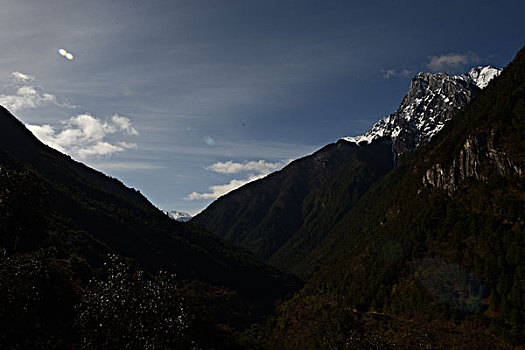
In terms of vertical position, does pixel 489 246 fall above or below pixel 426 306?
above

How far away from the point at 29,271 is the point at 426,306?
650 ft

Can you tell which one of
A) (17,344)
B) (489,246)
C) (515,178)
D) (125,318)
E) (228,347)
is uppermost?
(515,178)

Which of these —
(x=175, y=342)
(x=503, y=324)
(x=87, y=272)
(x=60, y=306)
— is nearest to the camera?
(x=175, y=342)

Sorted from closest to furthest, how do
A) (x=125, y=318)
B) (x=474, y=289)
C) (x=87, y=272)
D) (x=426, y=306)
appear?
1. (x=125, y=318)
2. (x=87, y=272)
3. (x=474, y=289)
4. (x=426, y=306)

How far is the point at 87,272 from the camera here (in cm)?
11325

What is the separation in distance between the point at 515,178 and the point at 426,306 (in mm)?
91856

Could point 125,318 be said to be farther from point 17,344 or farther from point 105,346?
point 17,344

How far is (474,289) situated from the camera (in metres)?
175

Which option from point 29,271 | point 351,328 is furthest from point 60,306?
point 351,328

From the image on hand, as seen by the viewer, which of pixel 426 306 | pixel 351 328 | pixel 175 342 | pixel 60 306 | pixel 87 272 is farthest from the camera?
pixel 426 306

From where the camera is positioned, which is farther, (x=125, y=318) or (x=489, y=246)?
(x=489, y=246)

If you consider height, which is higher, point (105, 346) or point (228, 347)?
point (105, 346)

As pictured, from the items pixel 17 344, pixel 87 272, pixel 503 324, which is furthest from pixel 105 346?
pixel 503 324

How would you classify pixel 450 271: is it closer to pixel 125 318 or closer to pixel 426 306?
pixel 426 306
